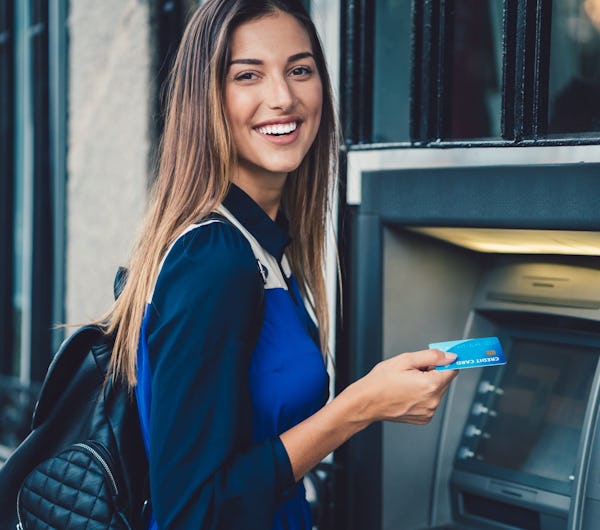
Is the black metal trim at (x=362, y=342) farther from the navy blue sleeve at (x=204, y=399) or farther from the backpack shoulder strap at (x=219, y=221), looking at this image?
the navy blue sleeve at (x=204, y=399)

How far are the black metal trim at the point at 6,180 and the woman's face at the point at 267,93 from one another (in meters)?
3.03

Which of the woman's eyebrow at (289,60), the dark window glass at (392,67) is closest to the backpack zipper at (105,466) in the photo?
the woman's eyebrow at (289,60)

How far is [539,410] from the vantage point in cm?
195

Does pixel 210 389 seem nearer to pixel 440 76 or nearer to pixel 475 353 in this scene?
pixel 475 353

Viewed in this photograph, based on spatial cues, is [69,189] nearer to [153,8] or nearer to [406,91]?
[153,8]

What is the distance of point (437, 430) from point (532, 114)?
2.73ft

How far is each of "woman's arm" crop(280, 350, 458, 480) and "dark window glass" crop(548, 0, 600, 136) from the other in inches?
98.5

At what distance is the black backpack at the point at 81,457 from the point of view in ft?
5.44

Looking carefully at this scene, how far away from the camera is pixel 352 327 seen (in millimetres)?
2188

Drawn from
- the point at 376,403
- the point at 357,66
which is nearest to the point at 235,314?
the point at 376,403

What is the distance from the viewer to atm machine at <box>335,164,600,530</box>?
5.93 feet

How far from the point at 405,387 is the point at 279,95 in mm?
653

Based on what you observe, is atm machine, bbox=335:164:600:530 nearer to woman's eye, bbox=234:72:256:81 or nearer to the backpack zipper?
woman's eye, bbox=234:72:256:81

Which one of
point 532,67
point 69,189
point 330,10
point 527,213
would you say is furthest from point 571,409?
point 69,189
